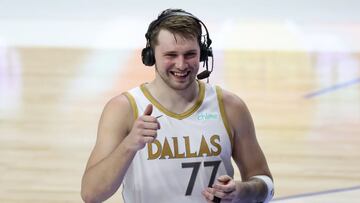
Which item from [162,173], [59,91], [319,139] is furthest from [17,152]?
[162,173]

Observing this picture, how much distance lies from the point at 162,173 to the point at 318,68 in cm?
461

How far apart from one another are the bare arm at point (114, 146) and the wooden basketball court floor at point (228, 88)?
6.35ft

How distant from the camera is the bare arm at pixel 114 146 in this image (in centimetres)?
212

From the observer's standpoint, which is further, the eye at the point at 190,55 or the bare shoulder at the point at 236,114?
the bare shoulder at the point at 236,114

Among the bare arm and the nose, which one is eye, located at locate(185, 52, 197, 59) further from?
the bare arm

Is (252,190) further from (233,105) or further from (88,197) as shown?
(88,197)

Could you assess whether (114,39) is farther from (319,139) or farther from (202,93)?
(202,93)

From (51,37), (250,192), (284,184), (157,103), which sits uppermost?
(51,37)

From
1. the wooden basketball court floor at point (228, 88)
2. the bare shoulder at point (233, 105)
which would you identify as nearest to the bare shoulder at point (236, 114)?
the bare shoulder at point (233, 105)

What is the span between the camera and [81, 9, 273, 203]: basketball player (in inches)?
91.2

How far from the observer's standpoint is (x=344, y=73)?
6.69 m

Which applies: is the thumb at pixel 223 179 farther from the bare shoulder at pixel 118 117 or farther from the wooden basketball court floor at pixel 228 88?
the wooden basketball court floor at pixel 228 88

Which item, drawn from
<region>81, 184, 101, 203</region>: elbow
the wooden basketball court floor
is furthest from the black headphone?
the wooden basketball court floor

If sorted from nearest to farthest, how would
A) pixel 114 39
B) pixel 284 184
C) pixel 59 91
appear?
pixel 284 184
pixel 59 91
pixel 114 39
